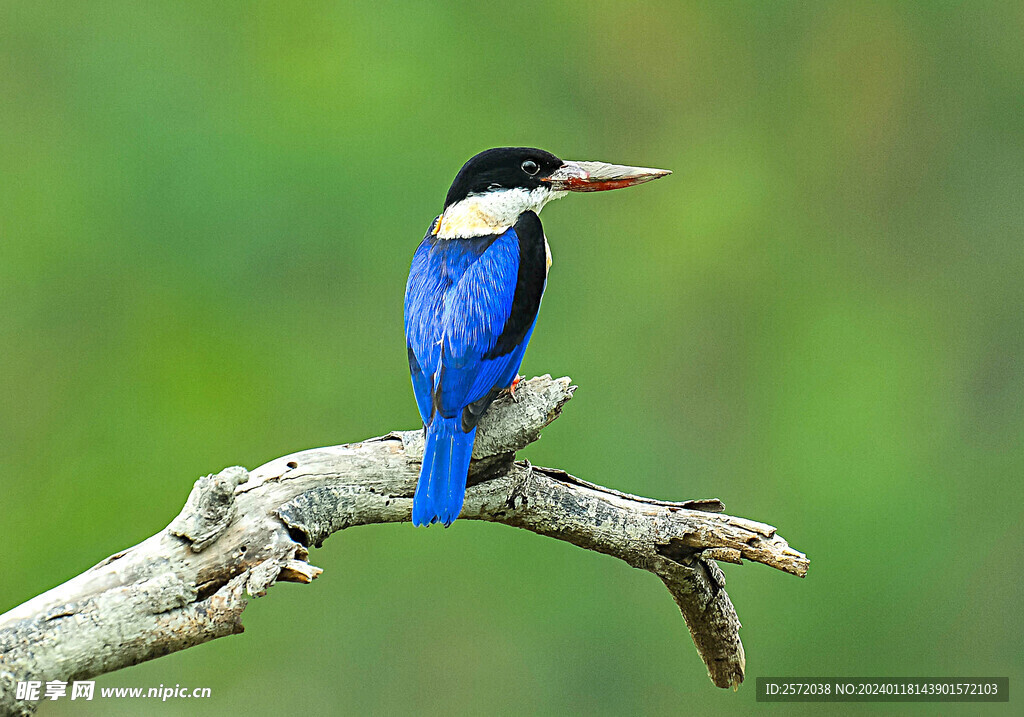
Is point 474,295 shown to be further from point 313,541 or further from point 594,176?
point 313,541

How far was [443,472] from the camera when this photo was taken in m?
1.58

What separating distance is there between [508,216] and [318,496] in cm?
61

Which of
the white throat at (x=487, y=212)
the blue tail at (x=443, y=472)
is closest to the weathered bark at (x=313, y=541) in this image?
the blue tail at (x=443, y=472)

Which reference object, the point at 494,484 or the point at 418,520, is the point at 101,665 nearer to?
the point at 418,520

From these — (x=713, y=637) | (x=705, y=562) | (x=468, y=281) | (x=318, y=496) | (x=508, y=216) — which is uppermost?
(x=508, y=216)

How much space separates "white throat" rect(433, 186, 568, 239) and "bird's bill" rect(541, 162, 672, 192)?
0.17 ft

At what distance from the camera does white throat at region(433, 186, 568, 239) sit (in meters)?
1.87

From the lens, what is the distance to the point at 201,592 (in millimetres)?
1430

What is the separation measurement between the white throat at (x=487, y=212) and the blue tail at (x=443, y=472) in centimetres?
39

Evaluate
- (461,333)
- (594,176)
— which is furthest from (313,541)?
(594,176)

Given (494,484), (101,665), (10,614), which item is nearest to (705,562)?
(494,484)

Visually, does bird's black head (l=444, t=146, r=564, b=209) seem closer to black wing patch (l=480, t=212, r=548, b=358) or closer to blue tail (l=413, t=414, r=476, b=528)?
black wing patch (l=480, t=212, r=548, b=358)

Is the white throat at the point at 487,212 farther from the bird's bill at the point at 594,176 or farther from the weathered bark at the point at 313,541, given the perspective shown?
the weathered bark at the point at 313,541

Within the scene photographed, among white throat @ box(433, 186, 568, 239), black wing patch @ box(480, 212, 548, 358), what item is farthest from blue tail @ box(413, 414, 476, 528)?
white throat @ box(433, 186, 568, 239)
